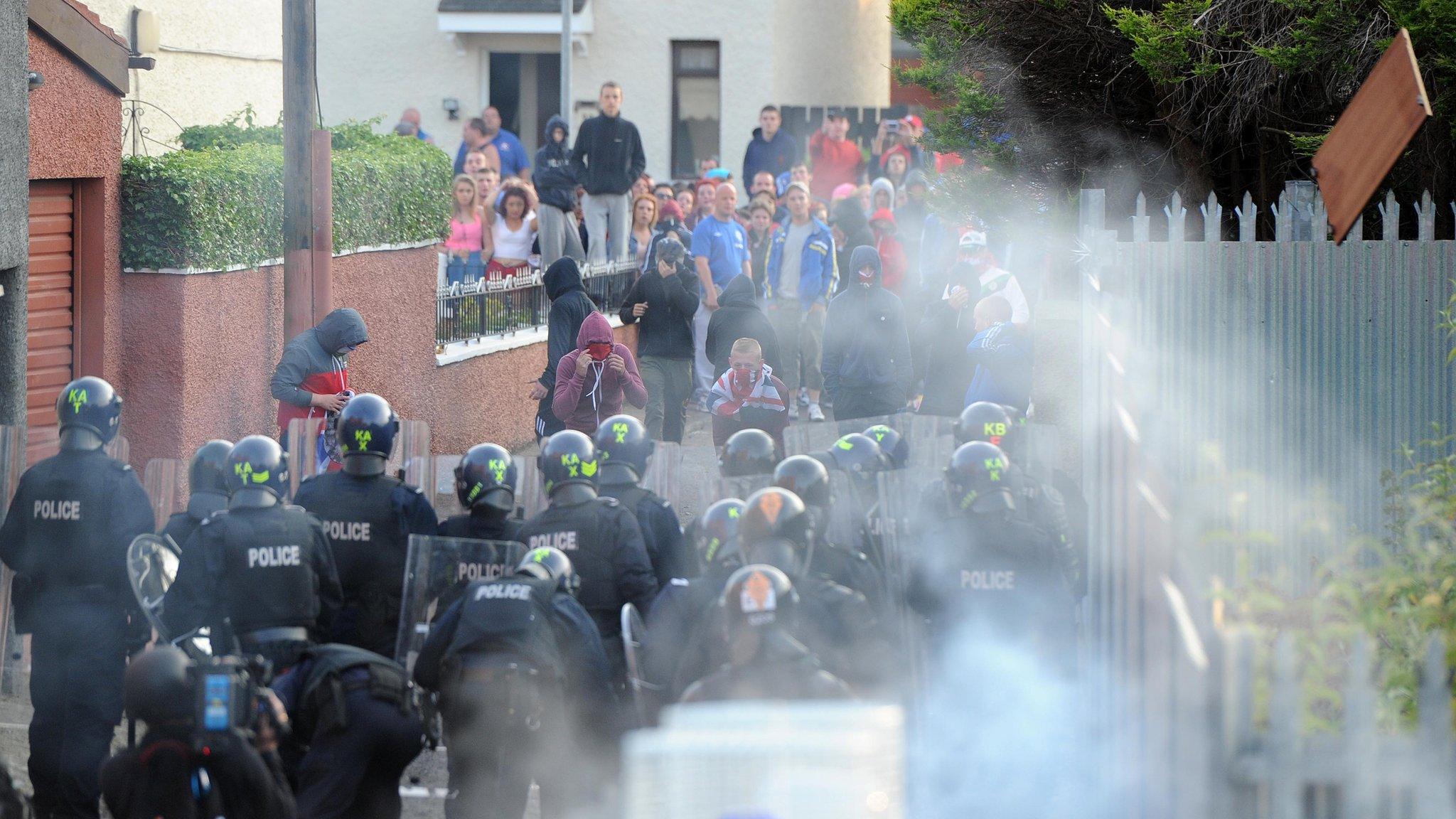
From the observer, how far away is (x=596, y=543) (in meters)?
6.93

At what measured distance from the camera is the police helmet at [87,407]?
738 cm

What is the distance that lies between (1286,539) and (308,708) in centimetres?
494

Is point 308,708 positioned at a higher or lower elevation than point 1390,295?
lower

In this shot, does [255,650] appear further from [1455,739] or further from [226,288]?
[226,288]

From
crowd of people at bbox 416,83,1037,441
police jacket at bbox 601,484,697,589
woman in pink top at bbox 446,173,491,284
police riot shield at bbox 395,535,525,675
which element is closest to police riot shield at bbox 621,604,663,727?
police riot shield at bbox 395,535,525,675

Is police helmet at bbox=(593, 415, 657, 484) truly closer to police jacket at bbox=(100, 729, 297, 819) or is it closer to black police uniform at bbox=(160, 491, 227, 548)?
black police uniform at bbox=(160, 491, 227, 548)

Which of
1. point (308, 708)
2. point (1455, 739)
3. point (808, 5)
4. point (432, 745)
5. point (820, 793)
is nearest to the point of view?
point (1455, 739)

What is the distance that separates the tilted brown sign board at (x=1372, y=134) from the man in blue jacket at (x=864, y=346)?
4673 millimetres

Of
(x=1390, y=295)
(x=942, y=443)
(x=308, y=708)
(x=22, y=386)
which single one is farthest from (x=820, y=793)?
(x=22, y=386)

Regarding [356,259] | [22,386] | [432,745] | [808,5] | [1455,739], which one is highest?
[808,5]

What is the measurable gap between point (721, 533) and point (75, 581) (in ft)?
9.24

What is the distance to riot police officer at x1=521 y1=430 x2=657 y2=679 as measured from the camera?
691 cm

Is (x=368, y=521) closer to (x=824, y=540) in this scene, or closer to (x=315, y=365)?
(x=824, y=540)

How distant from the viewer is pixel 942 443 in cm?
912
